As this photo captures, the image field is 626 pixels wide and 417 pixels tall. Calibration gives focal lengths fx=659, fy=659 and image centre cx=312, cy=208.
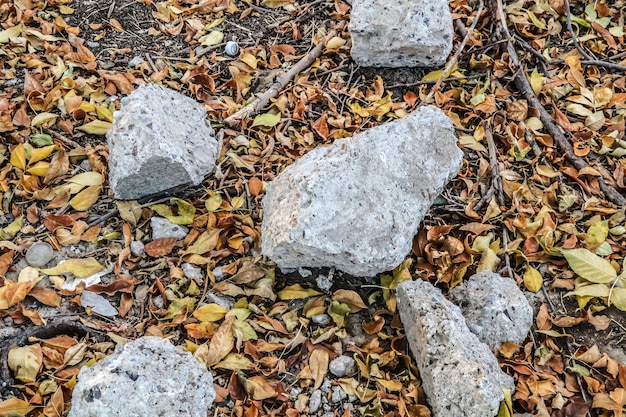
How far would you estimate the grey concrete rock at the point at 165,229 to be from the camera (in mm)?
2344

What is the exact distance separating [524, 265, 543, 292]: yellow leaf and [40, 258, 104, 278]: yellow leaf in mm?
1456

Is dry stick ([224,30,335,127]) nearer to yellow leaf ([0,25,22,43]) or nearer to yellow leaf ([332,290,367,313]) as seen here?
yellow leaf ([332,290,367,313])

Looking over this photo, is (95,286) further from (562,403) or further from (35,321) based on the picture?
(562,403)

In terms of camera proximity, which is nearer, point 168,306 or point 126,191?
point 168,306

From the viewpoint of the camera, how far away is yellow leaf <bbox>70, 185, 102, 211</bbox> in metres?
2.41

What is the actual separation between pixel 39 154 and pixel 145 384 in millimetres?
1184

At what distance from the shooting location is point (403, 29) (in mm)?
2707

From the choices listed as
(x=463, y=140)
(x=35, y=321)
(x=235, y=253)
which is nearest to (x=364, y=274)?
(x=235, y=253)

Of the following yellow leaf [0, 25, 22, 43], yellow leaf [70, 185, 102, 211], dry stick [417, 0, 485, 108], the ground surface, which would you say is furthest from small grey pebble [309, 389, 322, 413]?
yellow leaf [0, 25, 22, 43]

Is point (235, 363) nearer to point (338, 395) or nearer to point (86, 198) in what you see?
point (338, 395)

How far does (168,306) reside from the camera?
2180 mm

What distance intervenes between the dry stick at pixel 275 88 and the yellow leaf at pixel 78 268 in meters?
0.80

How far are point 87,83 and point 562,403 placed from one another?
86.5 inches

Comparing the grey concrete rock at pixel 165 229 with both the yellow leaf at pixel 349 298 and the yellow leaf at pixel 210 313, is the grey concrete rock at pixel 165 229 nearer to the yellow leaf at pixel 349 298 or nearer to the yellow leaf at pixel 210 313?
the yellow leaf at pixel 210 313
